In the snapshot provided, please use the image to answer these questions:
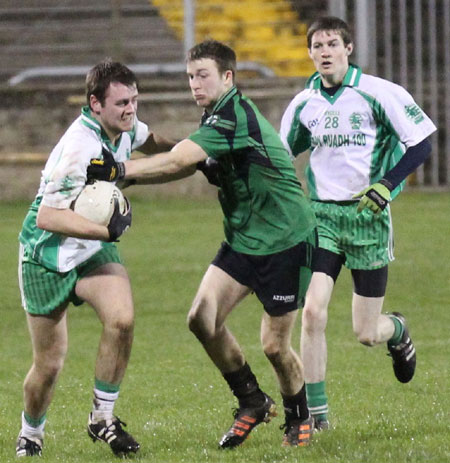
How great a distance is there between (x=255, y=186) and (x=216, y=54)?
2.22 feet

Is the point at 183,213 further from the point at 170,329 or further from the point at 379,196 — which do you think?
the point at 379,196

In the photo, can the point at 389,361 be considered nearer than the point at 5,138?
Yes

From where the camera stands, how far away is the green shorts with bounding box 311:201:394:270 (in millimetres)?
7324

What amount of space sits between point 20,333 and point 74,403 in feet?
10.1

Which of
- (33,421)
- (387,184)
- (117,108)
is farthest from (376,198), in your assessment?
(33,421)

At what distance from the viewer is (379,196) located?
22.5 ft

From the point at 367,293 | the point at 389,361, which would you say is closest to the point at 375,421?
the point at 367,293

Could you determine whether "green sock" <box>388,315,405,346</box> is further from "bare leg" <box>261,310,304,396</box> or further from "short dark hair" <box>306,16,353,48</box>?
"short dark hair" <box>306,16,353,48</box>

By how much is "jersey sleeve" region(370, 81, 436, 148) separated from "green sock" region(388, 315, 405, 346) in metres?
1.19

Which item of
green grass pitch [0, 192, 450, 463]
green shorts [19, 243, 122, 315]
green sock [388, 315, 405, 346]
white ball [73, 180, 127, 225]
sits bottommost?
green grass pitch [0, 192, 450, 463]

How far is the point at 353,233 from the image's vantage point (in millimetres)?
7340

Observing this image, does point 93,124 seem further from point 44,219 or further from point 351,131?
point 351,131

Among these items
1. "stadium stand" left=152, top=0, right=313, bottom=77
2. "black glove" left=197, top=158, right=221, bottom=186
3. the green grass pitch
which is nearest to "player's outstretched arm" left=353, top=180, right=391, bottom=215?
"black glove" left=197, top=158, right=221, bottom=186

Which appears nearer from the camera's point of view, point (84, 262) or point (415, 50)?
point (84, 262)
